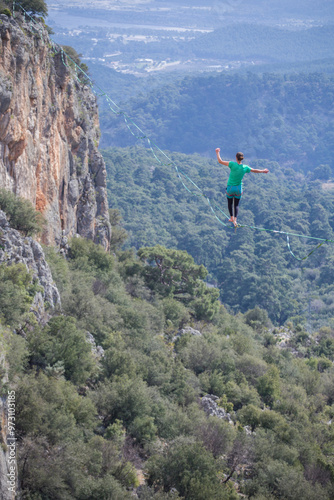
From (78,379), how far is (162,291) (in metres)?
Result: 23.0

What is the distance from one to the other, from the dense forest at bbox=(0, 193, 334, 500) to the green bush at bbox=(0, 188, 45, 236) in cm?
380

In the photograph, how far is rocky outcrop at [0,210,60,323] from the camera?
23984mm

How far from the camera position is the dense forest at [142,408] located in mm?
18625

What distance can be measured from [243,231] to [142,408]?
109m

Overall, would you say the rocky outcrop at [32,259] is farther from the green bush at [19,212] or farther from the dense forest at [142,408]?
the green bush at [19,212]

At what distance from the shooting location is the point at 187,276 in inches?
1930

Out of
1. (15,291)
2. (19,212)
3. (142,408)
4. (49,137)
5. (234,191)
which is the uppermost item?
(234,191)

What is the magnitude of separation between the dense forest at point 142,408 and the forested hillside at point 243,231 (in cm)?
6153

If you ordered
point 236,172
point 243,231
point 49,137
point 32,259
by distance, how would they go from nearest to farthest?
point 236,172 → point 32,259 → point 49,137 → point 243,231

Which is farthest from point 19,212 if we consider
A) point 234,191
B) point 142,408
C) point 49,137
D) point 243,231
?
point 243,231

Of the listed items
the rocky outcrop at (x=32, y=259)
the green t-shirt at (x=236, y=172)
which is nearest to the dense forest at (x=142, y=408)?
the rocky outcrop at (x=32, y=259)

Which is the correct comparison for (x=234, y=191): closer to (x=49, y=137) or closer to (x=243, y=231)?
(x=49, y=137)

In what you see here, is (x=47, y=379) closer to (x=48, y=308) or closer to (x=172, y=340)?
(x=48, y=308)

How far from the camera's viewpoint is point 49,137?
34219mm
